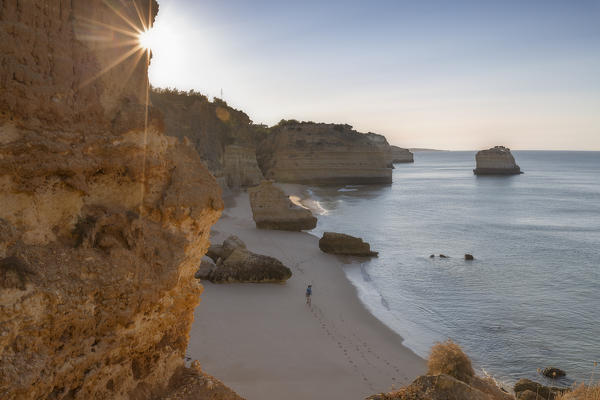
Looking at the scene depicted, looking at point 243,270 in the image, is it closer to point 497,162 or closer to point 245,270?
point 245,270

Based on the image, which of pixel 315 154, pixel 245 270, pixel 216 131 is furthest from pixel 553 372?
pixel 315 154

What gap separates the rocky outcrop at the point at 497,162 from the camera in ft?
281

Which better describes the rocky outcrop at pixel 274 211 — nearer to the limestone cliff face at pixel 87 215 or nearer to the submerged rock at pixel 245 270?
the submerged rock at pixel 245 270

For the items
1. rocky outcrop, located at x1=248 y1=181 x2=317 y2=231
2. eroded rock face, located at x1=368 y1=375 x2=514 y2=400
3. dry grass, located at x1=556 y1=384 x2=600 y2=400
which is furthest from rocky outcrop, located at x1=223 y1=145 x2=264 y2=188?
dry grass, located at x1=556 y1=384 x2=600 y2=400

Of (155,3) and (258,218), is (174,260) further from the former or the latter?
(258,218)

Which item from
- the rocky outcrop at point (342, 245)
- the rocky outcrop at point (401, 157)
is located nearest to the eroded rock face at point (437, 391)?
the rocky outcrop at point (342, 245)

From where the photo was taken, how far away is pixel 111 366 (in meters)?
3.81

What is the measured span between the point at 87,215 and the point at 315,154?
56211 millimetres

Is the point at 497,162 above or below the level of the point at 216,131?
below

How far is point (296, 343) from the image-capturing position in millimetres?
10852

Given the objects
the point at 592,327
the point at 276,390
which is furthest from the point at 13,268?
the point at 592,327

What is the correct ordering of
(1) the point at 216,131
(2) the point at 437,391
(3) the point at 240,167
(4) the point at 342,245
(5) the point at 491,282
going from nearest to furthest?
(2) the point at 437,391 → (5) the point at 491,282 → (4) the point at 342,245 → (1) the point at 216,131 → (3) the point at 240,167

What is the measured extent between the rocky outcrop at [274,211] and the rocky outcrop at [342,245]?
4604mm

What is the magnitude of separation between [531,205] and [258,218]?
118ft
